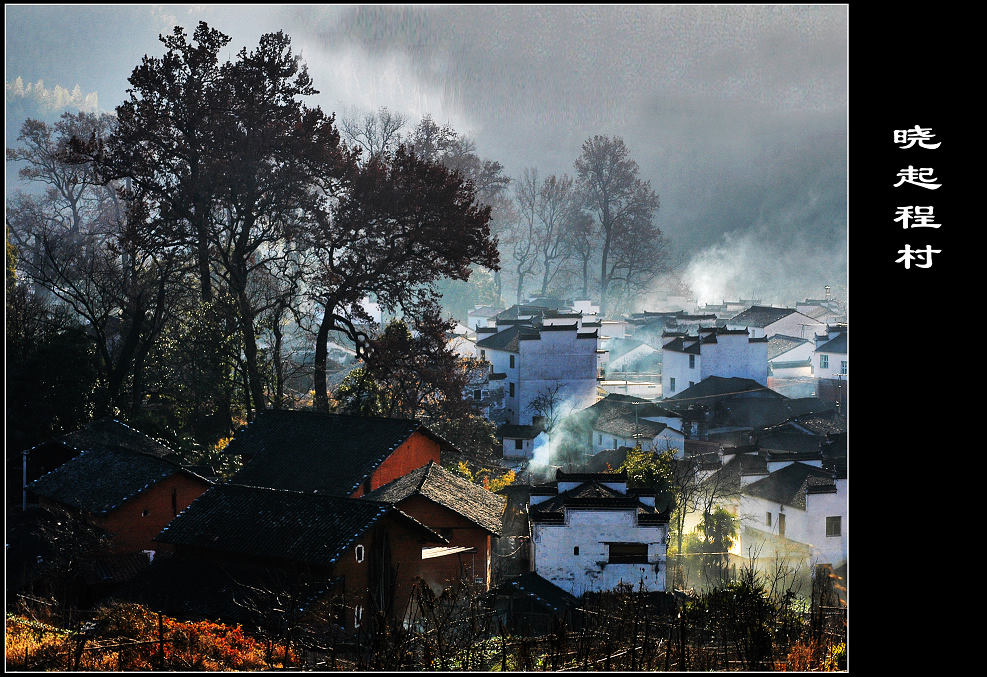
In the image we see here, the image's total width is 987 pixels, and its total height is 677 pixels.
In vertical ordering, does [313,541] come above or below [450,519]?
below

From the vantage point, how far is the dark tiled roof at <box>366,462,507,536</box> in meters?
10.2

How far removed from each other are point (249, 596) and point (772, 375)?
18.6m

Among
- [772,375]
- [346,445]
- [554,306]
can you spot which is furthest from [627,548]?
[554,306]

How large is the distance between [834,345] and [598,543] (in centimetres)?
1480

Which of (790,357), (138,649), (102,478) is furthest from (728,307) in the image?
(138,649)

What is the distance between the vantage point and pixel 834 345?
898 inches

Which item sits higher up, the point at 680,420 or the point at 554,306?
the point at 554,306

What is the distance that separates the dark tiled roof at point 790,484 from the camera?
12891 mm

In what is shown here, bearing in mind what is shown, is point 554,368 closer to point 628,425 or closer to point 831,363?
point 628,425

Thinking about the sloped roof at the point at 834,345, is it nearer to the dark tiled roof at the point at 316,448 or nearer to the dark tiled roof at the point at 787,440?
the dark tiled roof at the point at 787,440

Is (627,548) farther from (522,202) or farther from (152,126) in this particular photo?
(522,202)

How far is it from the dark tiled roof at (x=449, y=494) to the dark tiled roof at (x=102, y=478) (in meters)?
2.34

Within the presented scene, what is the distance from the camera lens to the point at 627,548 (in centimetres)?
1009

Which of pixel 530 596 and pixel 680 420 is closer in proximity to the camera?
pixel 530 596
